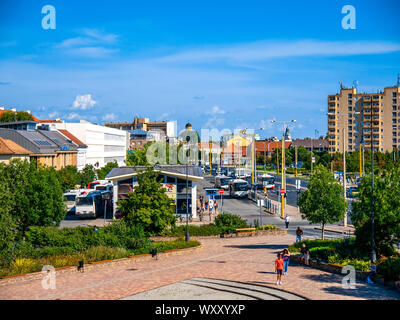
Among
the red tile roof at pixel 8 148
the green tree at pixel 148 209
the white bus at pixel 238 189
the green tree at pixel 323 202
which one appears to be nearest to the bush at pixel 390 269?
the green tree at pixel 323 202

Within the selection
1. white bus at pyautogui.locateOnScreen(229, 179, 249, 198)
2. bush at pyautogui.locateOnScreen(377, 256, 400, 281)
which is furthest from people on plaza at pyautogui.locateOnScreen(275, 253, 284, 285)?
white bus at pyautogui.locateOnScreen(229, 179, 249, 198)

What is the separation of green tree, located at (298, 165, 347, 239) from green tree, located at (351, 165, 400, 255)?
22.6ft

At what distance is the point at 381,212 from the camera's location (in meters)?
22.9

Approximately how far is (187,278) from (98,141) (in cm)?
8312

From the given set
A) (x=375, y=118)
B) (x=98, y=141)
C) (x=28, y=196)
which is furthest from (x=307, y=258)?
(x=375, y=118)

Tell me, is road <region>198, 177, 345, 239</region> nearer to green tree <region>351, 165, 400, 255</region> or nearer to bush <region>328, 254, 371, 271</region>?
green tree <region>351, 165, 400, 255</region>

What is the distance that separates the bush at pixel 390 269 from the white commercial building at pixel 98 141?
76.3m

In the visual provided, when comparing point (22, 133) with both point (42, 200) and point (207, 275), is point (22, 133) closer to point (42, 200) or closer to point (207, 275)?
point (42, 200)

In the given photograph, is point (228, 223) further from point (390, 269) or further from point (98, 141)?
point (98, 141)

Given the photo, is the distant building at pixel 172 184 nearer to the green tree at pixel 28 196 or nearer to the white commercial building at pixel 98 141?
the green tree at pixel 28 196

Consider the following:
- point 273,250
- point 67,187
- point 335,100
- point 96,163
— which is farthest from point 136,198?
point 335,100

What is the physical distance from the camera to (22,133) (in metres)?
65.9

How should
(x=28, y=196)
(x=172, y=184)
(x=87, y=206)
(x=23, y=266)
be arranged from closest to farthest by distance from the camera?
(x=23, y=266)
(x=28, y=196)
(x=172, y=184)
(x=87, y=206)
